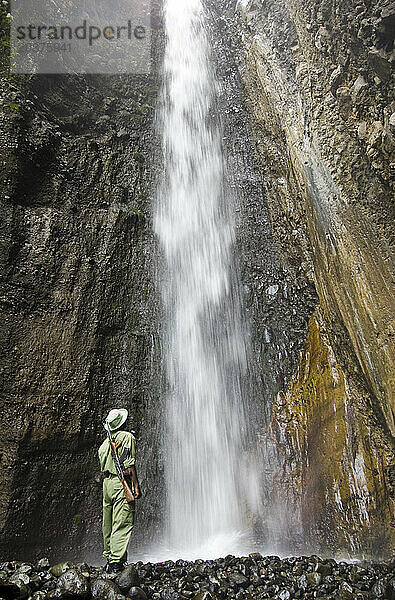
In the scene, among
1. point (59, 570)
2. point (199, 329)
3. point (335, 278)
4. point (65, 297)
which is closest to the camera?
point (59, 570)

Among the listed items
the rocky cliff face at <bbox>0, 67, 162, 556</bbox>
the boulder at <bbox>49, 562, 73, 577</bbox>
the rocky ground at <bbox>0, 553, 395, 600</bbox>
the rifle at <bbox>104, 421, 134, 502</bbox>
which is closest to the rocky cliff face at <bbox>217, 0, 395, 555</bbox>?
the rocky ground at <bbox>0, 553, 395, 600</bbox>

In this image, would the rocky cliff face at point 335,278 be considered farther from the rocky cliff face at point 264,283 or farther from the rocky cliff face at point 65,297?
the rocky cliff face at point 65,297

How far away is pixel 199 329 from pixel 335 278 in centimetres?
275

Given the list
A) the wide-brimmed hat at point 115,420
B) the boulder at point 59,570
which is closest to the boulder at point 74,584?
the boulder at point 59,570

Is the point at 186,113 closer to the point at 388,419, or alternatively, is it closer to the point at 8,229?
the point at 8,229

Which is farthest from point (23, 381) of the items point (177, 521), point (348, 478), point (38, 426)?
point (348, 478)

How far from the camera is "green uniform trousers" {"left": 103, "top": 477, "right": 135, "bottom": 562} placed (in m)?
4.28

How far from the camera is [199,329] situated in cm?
827

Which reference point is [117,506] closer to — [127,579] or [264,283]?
[127,579]

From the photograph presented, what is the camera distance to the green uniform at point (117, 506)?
4285 mm

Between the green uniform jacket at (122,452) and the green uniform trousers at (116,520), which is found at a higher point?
the green uniform jacket at (122,452)

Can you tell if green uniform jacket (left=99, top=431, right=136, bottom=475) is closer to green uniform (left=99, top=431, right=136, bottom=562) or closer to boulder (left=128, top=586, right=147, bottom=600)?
green uniform (left=99, top=431, right=136, bottom=562)

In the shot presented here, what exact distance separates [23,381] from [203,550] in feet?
10.8

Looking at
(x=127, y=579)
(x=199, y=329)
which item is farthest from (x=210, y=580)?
(x=199, y=329)
